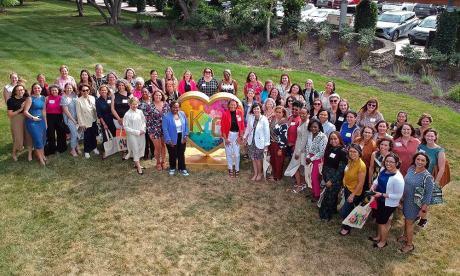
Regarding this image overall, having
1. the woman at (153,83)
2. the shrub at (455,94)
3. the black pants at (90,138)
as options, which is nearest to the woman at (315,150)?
the woman at (153,83)

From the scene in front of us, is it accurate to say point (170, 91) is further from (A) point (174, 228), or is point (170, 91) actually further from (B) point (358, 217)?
(B) point (358, 217)

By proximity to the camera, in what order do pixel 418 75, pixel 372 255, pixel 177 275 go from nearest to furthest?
pixel 177 275
pixel 372 255
pixel 418 75

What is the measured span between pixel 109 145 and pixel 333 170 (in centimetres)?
533

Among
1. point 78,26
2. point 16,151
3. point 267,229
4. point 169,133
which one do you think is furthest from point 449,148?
point 78,26

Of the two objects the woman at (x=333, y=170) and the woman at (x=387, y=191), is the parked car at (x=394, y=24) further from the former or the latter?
the woman at (x=387, y=191)

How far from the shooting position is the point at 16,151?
33.2ft

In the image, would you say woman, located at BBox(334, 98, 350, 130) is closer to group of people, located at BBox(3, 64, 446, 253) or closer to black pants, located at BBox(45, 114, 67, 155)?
group of people, located at BBox(3, 64, 446, 253)

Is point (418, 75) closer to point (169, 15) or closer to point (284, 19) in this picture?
point (284, 19)

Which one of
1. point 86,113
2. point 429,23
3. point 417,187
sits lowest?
point 417,187

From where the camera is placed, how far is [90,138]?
10320mm

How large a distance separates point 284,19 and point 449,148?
12.0 meters

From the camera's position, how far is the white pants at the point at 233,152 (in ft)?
31.0

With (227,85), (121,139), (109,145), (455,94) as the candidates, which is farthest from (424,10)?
(109,145)

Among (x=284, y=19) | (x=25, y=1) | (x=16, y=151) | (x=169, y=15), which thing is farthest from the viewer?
(x=25, y=1)
